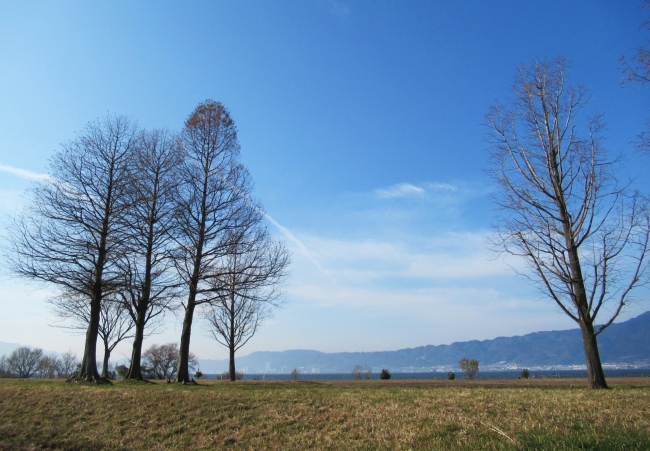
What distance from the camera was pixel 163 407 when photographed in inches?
429

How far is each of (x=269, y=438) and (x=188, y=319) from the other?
1095 centimetres

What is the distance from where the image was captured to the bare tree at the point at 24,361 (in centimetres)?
6284

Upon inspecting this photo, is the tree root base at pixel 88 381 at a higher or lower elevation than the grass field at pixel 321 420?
higher

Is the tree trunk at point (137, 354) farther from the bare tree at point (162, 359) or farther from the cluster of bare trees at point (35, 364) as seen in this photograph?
the cluster of bare trees at point (35, 364)

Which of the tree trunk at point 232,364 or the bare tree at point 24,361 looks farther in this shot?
the bare tree at point 24,361

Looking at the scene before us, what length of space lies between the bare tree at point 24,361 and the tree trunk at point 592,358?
75.9 meters

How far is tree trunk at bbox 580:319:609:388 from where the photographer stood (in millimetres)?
12687

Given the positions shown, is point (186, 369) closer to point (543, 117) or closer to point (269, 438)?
point (269, 438)

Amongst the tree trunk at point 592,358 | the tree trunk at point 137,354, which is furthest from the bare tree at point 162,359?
the tree trunk at point 592,358

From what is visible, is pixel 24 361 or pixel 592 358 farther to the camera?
pixel 24 361

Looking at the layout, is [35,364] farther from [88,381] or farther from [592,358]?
[592,358]

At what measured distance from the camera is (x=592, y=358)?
13125 mm

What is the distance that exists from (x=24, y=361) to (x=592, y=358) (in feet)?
258

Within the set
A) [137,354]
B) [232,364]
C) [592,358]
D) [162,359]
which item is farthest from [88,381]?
[162,359]
